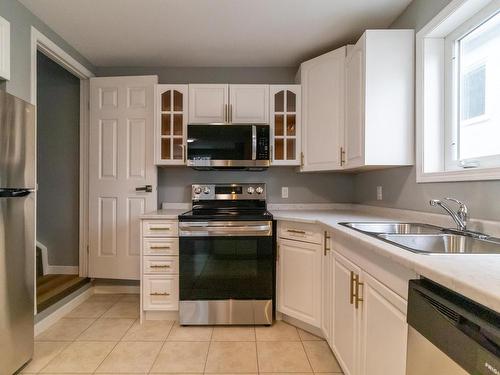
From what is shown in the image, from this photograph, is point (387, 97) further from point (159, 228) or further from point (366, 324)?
point (159, 228)

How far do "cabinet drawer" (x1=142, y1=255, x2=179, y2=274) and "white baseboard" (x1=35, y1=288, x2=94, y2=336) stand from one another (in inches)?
32.0

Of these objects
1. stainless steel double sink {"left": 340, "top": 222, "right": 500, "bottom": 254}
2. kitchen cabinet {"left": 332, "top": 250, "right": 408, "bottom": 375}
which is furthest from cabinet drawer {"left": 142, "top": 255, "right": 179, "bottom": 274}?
stainless steel double sink {"left": 340, "top": 222, "right": 500, "bottom": 254}

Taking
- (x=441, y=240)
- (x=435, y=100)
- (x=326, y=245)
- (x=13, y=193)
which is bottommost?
(x=326, y=245)

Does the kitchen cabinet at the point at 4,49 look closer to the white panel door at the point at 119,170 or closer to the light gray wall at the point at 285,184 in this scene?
the white panel door at the point at 119,170

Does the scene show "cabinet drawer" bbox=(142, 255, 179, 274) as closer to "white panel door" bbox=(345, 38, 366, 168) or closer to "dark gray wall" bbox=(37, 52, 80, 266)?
"dark gray wall" bbox=(37, 52, 80, 266)

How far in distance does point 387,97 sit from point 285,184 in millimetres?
1243

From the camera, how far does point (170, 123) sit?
2.46m

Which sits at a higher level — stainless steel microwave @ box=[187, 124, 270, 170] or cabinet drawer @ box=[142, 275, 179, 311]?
stainless steel microwave @ box=[187, 124, 270, 170]

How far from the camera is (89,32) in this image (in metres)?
2.16

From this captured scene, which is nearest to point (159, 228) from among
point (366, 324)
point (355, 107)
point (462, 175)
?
point (366, 324)

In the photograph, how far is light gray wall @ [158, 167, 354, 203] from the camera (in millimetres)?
2730

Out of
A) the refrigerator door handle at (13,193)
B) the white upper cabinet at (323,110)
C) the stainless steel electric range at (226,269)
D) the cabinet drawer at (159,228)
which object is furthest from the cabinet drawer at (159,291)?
the white upper cabinet at (323,110)

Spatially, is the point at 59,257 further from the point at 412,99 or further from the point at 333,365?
the point at 412,99

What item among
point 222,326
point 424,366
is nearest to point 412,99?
point 424,366
